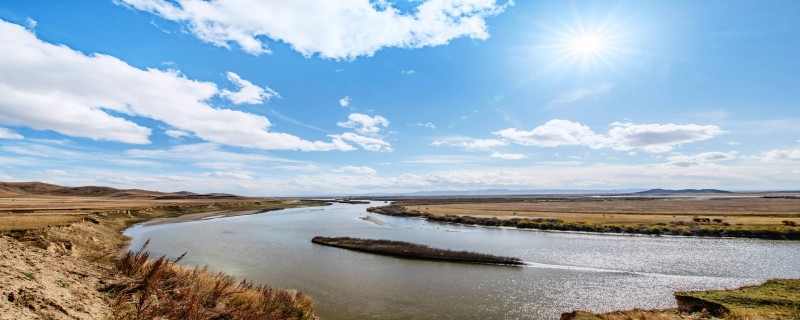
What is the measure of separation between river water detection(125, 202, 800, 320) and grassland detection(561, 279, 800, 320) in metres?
1.99

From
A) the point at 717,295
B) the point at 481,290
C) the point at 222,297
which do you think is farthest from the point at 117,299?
the point at 717,295

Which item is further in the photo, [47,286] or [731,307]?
[731,307]

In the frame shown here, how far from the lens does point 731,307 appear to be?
A: 61.6ft

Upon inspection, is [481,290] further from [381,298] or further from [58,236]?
[58,236]

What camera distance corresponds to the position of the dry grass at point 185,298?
11.2 meters

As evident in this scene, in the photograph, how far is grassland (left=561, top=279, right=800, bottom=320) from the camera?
17.3 m

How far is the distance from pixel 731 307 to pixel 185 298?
25.2 metres

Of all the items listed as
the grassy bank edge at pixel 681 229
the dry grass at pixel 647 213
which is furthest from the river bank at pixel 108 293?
the dry grass at pixel 647 213

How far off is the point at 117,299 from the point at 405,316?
1348 cm

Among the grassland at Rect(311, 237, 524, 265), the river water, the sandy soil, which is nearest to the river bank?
the sandy soil

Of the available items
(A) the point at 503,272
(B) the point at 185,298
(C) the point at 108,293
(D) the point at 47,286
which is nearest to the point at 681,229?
(A) the point at 503,272

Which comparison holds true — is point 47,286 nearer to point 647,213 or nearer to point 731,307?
point 731,307

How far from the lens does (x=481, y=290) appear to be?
2547cm

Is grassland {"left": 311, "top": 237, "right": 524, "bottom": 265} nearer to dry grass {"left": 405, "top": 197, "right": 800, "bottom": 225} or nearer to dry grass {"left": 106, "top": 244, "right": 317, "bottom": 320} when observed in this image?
dry grass {"left": 106, "top": 244, "right": 317, "bottom": 320}
